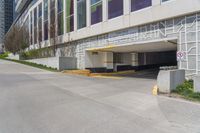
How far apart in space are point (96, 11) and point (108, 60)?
6.38 meters

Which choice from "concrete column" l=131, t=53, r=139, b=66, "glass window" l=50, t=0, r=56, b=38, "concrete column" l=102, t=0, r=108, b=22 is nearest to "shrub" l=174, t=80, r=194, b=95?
"concrete column" l=102, t=0, r=108, b=22

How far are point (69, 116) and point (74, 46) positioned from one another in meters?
22.9

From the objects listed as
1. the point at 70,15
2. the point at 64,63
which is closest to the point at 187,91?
the point at 64,63

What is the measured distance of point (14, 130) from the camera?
5.50 meters

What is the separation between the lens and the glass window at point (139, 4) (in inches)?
693

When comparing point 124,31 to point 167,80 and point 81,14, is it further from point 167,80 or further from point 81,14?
point 167,80

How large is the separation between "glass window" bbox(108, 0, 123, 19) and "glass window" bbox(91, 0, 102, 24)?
1.73m

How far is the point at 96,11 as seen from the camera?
2448 cm

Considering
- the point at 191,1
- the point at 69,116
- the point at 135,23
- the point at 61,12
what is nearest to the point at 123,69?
the point at 135,23

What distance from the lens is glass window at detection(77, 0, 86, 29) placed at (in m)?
26.9

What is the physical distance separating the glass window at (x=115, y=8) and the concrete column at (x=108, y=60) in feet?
19.4

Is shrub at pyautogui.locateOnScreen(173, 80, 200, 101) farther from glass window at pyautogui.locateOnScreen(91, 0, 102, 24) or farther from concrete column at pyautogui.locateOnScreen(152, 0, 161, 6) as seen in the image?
glass window at pyautogui.locateOnScreen(91, 0, 102, 24)

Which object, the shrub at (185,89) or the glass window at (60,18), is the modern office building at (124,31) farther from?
the shrub at (185,89)

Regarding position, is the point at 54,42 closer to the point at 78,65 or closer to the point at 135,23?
the point at 78,65
